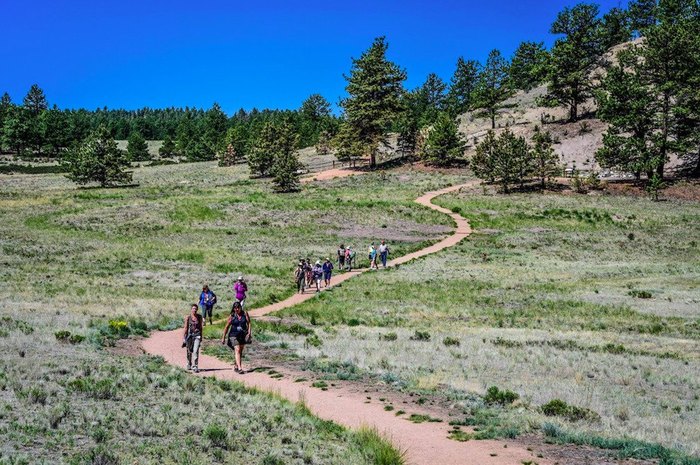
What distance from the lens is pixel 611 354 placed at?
21.0 metres

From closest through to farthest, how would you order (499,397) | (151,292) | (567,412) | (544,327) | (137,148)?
(567,412) < (499,397) < (544,327) < (151,292) < (137,148)

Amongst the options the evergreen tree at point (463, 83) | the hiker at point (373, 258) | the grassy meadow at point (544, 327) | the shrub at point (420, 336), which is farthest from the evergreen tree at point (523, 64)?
the shrub at point (420, 336)

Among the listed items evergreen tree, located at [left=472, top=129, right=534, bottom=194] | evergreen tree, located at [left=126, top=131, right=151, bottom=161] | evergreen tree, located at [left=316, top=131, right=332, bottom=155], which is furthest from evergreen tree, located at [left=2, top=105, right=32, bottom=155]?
evergreen tree, located at [left=472, top=129, right=534, bottom=194]

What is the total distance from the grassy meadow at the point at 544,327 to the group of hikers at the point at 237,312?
6.06ft

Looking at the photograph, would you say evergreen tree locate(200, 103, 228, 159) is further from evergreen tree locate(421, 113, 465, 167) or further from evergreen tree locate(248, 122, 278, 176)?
evergreen tree locate(421, 113, 465, 167)

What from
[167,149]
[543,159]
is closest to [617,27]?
[543,159]

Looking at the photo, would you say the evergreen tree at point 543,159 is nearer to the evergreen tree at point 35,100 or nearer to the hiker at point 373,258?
the hiker at point 373,258

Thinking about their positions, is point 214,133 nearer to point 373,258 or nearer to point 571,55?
point 571,55

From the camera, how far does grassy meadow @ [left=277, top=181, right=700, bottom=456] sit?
47.6ft

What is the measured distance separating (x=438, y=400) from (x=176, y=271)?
2880 cm

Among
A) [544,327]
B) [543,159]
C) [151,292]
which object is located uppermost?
[543,159]

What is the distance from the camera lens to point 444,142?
91.6 meters

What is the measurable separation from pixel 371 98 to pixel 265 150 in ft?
65.4

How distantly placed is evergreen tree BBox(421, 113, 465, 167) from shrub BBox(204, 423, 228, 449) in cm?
8450
